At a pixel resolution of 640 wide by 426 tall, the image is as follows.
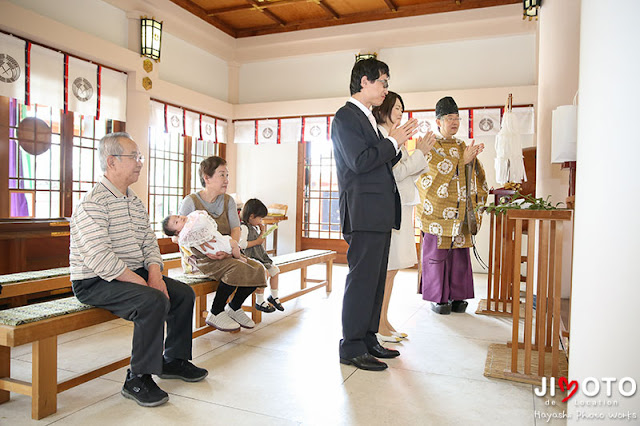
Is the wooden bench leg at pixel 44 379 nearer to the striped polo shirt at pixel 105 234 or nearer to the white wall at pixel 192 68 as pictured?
the striped polo shirt at pixel 105 234

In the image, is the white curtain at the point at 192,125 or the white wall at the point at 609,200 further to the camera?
the white curtain at the point at 192,125

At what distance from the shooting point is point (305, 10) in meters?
6.60

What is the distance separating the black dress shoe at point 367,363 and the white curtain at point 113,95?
4.30 metres

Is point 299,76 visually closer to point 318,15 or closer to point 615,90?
point 318,15

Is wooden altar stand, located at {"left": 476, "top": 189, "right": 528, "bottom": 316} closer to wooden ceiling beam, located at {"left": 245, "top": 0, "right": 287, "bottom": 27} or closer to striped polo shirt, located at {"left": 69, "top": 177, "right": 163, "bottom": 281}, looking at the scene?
striped polo shirt, located at {"left": 69, "top": 177, "right": 163, "bottom": 281}

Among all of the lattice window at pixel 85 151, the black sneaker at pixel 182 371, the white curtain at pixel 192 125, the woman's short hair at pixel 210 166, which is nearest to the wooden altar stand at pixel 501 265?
the woman's short hair at pixel 210 166

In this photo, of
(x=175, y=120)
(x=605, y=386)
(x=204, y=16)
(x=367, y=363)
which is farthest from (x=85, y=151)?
(x=605, y=386)

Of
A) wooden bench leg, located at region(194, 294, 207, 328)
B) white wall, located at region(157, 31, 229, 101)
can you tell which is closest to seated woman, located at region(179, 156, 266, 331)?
wooden bench leg, located at region(194, 294, 207, 328)

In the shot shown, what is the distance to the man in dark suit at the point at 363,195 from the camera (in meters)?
2.28

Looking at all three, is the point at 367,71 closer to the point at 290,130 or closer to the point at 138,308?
the point at 138,308

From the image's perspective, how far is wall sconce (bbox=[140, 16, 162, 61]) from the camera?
552 cm

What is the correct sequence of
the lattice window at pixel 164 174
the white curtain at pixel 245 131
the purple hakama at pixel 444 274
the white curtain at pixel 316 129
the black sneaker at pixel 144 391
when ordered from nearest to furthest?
the black sneaker at pixel 144 391, the purple hakama at pixel 444 274, the lattice window at pixel 164 174, the white curtain at pixel 316 129, the white curtain at pixel 245 131

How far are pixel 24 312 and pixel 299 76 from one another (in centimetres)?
605

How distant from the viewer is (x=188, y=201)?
2838 mm
